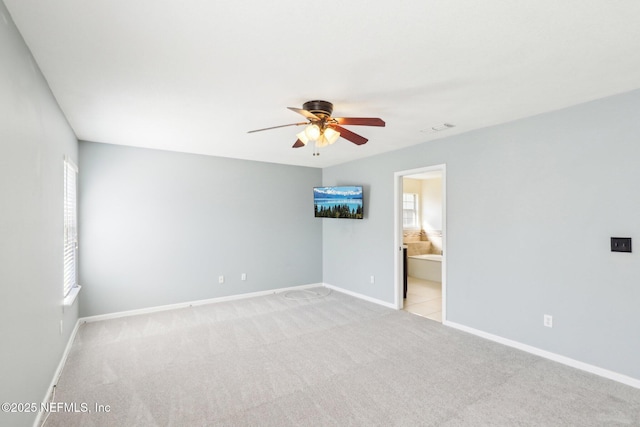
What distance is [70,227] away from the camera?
3.64 m

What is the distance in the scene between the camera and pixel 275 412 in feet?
7.36

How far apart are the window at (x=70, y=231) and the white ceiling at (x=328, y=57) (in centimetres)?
78

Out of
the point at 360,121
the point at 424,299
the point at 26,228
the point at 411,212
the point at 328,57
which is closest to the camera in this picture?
the point at 26,228

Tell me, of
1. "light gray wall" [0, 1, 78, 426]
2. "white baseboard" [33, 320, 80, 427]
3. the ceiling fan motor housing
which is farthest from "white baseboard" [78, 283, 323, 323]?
the ceiling fan motor housing

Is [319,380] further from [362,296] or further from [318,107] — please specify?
[362,296]

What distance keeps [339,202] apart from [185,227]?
104 inches

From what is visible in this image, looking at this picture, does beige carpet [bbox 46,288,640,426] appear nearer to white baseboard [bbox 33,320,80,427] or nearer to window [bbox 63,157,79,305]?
white baseboard [bbox 33,320,80,427]

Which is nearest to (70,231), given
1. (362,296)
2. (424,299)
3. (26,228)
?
(26,228)

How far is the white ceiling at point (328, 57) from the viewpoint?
159cm

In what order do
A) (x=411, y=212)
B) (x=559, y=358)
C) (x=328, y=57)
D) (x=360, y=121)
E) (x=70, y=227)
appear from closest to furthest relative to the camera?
(x=328, y=57)
(x=360, y=121)
(x=559, y=358)
(x=70, y=227)
(x=411, y=212)

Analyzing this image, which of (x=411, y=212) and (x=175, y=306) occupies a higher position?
(x=411, y=212)

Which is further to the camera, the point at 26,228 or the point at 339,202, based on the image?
the point at 339,202

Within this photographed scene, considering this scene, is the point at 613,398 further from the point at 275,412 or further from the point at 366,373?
the point at 275,412

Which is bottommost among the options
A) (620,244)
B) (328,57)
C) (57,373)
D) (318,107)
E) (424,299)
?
(424,299)
